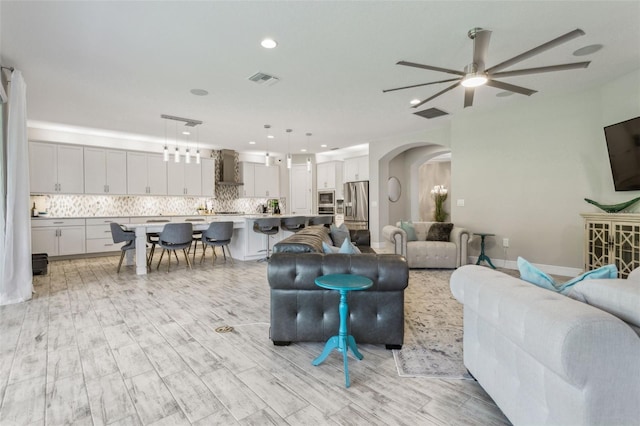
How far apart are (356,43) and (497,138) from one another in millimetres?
3699

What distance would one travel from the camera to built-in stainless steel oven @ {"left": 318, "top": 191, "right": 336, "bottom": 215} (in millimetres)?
9266

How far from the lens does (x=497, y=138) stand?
538 cm

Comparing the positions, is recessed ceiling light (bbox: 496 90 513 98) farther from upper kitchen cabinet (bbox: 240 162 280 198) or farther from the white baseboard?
upper kitchen cabinet (bbox: 240 162 280 198)

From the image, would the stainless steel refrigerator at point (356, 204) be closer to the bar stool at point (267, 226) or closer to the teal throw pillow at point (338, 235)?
the bar stool at point (267, 226)

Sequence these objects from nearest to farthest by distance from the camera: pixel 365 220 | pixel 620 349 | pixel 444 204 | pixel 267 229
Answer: pixel 620 349 < pixel 267 229 < pixel 365 220 < pixel 444 204

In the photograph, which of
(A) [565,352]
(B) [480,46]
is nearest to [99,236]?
(B) [480,46]

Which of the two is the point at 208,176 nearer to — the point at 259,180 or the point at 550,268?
the point at 259,180

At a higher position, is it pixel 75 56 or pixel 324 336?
pixel 75 56

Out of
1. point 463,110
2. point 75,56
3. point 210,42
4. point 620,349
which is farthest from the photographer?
point 463,110

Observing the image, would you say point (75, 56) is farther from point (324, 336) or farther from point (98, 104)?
point (324, 336)

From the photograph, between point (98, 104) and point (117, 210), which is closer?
point (98, 104)

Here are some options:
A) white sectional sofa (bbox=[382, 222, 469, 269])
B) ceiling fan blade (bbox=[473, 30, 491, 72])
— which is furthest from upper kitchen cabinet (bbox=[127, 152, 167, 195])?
ceiling fan blade (bbox=[473, 30, 491, 72])

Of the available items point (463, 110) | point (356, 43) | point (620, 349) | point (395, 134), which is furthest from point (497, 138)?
point (620, 349)

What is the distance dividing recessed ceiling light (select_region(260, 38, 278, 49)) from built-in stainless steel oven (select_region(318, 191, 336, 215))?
252 inches
